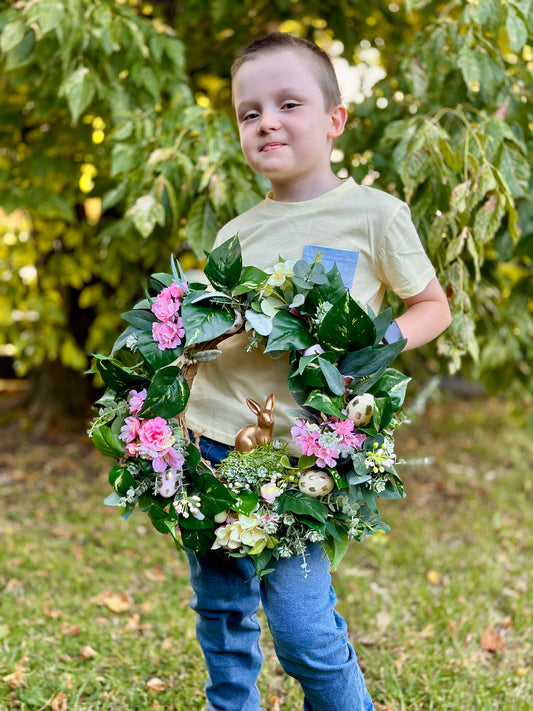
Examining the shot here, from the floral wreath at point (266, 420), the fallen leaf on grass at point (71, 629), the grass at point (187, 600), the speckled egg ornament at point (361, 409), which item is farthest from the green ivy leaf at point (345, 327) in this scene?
the fallen leaf on grass at point (71, 629)

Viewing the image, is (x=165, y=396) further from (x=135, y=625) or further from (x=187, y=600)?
(x=187, y=600)

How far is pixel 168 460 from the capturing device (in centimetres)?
153

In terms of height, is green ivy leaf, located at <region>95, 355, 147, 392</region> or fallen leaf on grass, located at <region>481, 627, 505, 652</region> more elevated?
green ivy leaf, located at <region>95, 355, 147, 392</region>

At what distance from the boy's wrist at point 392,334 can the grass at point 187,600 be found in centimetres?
100

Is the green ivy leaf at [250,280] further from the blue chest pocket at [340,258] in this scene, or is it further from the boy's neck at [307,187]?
the boy's neck at [307,187]

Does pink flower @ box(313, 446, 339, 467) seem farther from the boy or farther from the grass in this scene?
the grass

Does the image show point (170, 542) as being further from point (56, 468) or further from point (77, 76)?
point (77, 76)

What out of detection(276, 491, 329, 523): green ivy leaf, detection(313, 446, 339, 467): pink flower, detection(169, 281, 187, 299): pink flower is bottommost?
detection(276, 491, 329, 523): green ivy leaf

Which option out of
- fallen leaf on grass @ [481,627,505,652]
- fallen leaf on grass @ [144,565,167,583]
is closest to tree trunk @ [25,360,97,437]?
fallen leaf on grass @ [144,565,167,583]

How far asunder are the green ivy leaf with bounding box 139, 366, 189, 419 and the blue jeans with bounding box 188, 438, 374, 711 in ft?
0.72

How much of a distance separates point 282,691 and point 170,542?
129 centimetres

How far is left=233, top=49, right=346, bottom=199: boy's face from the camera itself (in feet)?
5.31

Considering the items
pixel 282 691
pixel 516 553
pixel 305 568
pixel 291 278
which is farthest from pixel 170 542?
pixel 291 278

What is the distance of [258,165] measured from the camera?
65.2 inches
